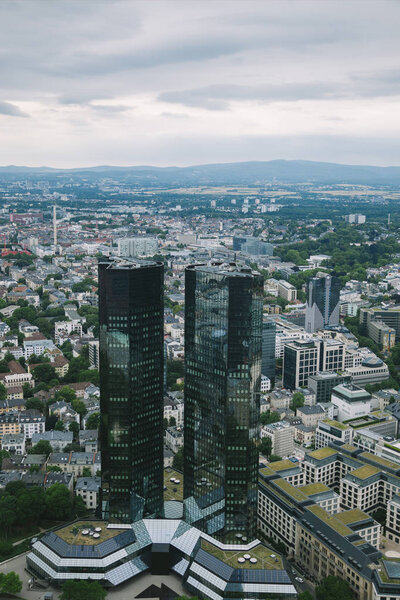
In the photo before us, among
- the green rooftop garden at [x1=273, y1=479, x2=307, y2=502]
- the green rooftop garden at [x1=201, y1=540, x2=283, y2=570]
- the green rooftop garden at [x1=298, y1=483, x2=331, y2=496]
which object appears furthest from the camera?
the green rooftop garden at [x1=298, y1=483, x2=331, y2=496]

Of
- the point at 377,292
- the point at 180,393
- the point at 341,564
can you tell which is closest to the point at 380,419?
the point at 180,393

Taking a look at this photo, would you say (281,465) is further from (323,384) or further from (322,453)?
(323,384)

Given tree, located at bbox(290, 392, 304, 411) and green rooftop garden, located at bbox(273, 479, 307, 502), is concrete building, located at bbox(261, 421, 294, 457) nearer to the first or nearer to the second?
tree, located at bbox(290, 392, 304, 411)

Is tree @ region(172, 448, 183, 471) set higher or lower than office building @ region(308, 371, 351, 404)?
lower

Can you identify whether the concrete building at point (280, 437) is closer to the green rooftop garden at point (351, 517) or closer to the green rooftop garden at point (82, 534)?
the green rooftop garden at point (351, 517)

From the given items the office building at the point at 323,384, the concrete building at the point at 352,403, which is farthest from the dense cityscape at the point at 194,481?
the office building at the point at 323,384

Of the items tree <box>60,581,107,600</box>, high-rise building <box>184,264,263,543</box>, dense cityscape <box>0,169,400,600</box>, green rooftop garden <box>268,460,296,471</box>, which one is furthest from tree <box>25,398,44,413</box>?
tree <box>60,581,107,600</box>
